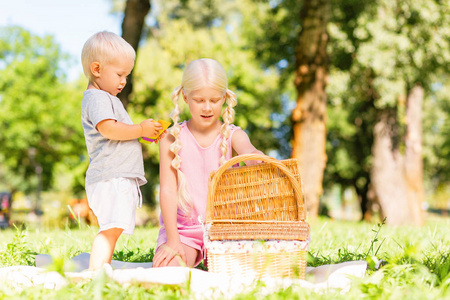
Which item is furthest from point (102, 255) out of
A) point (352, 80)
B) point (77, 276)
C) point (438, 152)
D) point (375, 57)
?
point (438, 152)

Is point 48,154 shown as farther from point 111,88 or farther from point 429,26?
point 111,88

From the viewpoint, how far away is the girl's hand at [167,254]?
295 centimetres

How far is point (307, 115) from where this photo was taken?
8547mm

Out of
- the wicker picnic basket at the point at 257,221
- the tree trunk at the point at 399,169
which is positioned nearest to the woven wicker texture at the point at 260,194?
the wicker picnic basket at the point at 257,221

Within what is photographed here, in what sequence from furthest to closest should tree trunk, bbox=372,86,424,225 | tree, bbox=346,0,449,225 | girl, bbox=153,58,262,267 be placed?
tree trunk, bbox=372,86,424,225
tree, bbox=346,0,449,225
girl, bbox=153,58,262,267

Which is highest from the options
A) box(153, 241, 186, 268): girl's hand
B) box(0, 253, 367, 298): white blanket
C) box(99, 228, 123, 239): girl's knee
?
box(99, 228, 123, 239): girl's knee

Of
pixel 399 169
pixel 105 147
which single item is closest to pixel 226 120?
pixel 105 147

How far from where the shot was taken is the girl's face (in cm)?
312

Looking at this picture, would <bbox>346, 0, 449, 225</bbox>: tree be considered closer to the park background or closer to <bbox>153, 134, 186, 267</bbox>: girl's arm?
the park background

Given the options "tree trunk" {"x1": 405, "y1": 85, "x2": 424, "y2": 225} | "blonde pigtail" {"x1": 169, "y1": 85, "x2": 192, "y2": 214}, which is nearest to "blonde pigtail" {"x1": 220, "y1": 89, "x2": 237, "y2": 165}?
"blonde pigtail" {"x1": 169, "y1": 85, "x2": 192, "y2": 214}

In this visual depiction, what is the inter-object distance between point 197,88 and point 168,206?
2.70ft

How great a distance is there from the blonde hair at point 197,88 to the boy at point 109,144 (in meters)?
0.20

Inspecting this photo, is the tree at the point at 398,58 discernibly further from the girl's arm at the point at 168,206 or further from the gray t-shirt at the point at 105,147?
the gray t-shirt at the point at 105,147

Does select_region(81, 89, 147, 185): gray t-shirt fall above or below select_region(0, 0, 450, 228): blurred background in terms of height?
below
